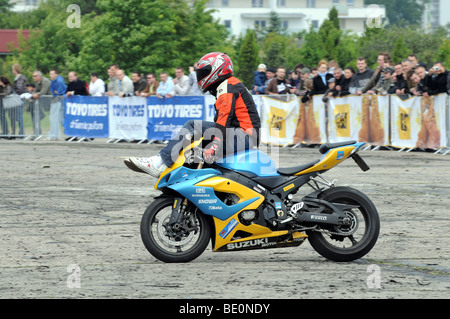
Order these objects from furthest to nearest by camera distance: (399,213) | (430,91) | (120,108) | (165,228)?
1. (120,108)
2. (430,91)
3. (399,213)
4. (165,228)

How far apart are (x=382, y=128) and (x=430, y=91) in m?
1.65

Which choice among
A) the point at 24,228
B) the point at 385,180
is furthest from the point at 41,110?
the point at 24,228

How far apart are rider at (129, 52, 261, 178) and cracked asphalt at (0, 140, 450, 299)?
938 mm

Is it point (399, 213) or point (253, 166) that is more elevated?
point (253, 166)

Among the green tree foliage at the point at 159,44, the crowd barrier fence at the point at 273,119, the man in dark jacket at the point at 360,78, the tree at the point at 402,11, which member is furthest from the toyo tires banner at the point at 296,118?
the tree at the point at 402,11

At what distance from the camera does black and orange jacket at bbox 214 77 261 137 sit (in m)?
7.90

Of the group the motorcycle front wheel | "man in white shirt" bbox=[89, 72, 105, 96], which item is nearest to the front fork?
the motorcycle front wheel

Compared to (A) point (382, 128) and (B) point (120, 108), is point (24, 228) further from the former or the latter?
(B) point (120, 108)

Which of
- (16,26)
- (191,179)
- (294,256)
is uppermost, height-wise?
(16,26)

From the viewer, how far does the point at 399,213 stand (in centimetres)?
1070

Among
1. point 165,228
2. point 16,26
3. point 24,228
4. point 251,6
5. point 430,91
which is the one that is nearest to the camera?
point 165,228

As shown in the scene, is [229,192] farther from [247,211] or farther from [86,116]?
[86,116]

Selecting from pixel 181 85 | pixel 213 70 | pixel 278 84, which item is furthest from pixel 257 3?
pixel 213 70

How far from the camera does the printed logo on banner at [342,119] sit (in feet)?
68.1
